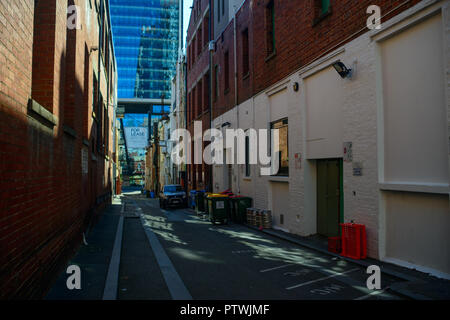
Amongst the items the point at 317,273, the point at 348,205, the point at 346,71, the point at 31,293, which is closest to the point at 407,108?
the point at 346,71

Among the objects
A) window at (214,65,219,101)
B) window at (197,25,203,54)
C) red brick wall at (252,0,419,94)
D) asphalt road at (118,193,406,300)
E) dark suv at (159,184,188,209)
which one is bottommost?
asphalt road at (118,193,406,300)

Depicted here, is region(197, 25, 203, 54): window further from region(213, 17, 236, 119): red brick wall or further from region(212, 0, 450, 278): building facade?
region(212, 0, 450, 278): building facade

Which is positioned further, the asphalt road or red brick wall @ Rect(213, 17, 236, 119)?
red brick wall @ Rect(213, 17, 236, 119)

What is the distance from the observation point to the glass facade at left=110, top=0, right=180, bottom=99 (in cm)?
9469

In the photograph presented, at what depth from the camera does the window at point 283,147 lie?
12.4m

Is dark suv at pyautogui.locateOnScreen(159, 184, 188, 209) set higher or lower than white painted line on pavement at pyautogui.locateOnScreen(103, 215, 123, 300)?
higher

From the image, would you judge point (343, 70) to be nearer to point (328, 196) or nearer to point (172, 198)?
point (328, 196)

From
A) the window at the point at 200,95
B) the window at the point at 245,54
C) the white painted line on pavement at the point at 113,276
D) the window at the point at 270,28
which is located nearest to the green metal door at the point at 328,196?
the window at the point at 270,28

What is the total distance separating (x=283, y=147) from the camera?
499 inches

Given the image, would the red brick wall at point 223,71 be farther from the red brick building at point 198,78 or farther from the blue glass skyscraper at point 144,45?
the blue glass skyscraper at point 144,45

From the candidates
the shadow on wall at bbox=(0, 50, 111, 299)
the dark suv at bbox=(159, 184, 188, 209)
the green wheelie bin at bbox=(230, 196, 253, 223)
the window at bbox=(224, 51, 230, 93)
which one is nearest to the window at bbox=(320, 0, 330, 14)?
the shadow on wall at bbox=(0, 50, 111, 299)

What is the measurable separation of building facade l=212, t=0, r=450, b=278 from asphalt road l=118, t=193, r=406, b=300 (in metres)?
1.17

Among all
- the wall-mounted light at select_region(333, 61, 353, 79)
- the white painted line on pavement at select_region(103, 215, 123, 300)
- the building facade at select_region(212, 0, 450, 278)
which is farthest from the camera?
the wall-mounted light at select_region(333, 61, 353, 79)
